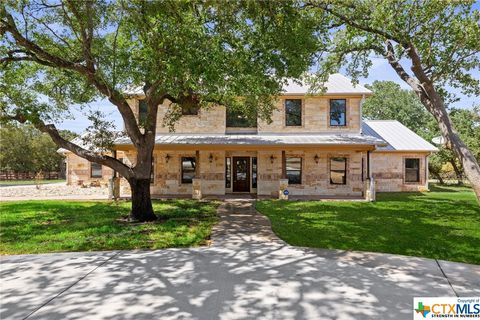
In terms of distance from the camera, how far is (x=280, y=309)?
431cm

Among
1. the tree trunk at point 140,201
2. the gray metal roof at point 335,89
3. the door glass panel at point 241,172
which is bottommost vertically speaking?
the tree trunk at point 140,201

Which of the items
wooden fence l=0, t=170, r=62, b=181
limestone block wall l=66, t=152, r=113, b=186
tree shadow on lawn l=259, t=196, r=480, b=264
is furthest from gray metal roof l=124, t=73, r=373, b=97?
wooden fence l=0, t=170, r=62, b=181

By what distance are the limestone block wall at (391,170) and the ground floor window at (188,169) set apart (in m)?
11.6

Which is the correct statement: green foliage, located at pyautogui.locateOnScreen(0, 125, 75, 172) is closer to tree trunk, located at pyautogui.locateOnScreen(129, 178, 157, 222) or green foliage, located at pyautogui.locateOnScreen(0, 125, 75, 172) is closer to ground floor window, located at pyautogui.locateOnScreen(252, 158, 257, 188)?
ground floor window, located at pyautogui.locateOnScreen(252, 158, 257, 188)

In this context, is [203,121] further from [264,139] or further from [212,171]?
[264,139]

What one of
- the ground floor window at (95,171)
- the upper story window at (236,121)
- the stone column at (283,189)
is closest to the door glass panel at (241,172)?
the upper story window at (236,121)

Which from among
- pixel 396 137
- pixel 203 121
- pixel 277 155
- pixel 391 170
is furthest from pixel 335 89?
pixel 203 121

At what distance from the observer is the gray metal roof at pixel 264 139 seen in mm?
15992

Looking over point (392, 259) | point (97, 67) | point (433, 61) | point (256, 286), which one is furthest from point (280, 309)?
point (433, 61)

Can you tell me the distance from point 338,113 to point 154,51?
42.7ft

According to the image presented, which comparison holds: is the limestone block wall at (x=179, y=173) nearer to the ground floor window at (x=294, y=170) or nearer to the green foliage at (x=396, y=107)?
the ground floor window at (x=294, y=170)

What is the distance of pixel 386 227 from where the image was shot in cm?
955

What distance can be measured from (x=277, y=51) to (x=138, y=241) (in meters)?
6.77

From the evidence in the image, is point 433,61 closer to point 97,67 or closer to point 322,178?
point 322,178
